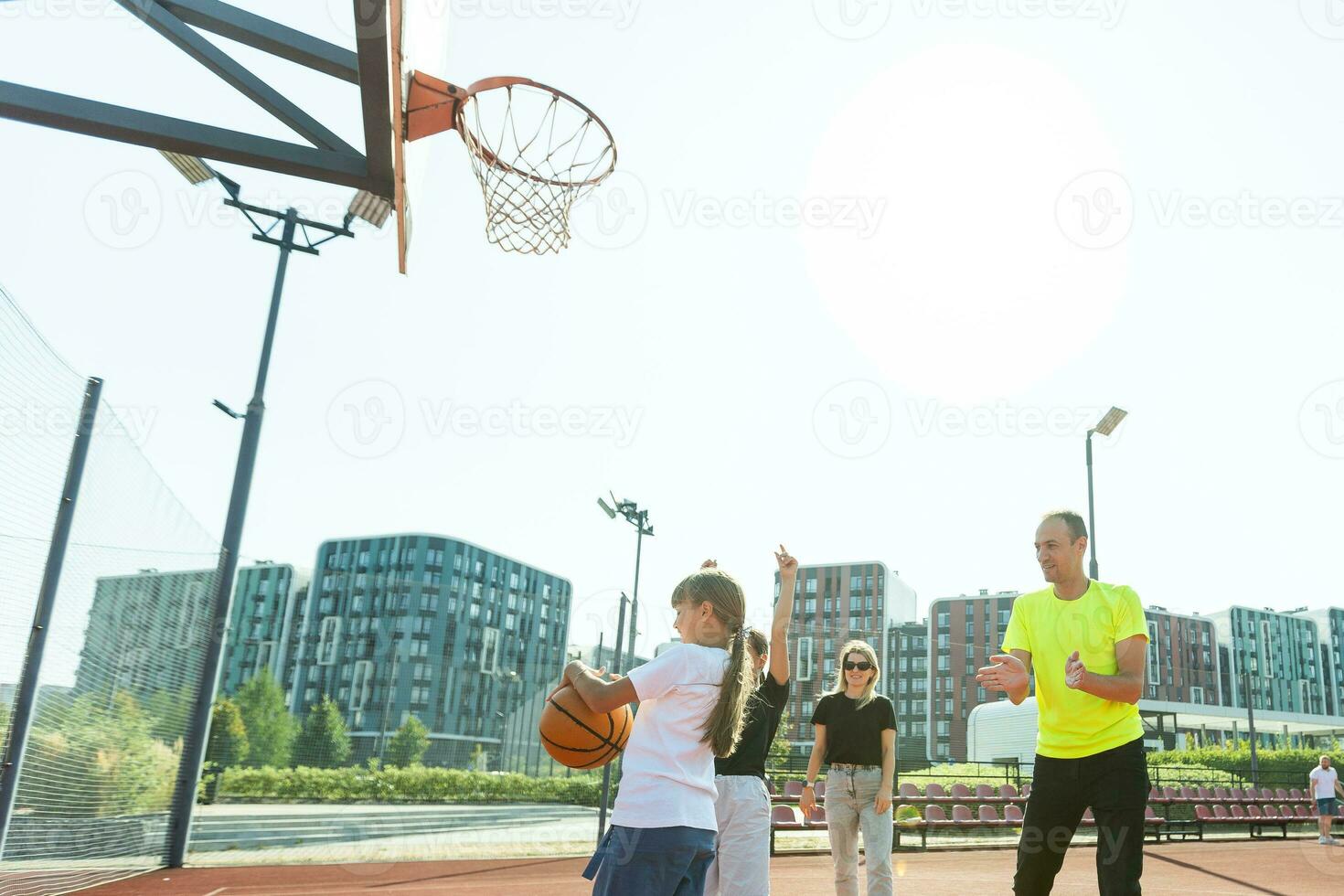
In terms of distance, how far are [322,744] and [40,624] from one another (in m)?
6.20

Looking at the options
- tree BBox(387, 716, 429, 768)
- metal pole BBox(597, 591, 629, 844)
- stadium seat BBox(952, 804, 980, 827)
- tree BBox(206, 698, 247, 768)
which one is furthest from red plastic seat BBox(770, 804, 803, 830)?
tree BBox(206, 698, 247, 768)

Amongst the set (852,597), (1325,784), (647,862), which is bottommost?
(647,862)

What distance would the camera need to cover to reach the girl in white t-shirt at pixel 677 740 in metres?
2.90

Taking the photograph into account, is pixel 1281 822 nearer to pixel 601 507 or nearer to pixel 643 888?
pixel 601 507

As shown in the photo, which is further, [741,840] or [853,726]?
[853,726]

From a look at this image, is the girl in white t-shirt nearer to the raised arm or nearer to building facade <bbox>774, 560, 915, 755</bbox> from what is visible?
the raised arm

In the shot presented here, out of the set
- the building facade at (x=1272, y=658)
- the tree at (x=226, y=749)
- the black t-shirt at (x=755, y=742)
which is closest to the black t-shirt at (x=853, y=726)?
the black t-shirt at (x=755, y=742)

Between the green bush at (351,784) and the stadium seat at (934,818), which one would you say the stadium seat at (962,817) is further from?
the green bush at (351,784)

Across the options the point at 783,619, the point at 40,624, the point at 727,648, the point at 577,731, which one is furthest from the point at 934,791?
the point at 727,648

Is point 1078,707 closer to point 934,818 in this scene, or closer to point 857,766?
point 857,766

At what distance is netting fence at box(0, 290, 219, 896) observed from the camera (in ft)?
19.4

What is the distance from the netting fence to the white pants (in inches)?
166

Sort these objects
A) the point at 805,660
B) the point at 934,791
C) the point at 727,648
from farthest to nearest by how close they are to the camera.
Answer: the point at 805,660 → the point at 934,791 → the point at 727,648

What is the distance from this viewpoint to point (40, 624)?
6.11m
